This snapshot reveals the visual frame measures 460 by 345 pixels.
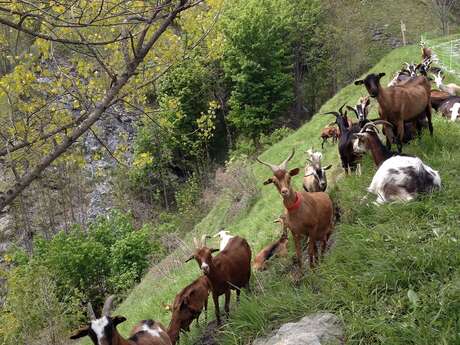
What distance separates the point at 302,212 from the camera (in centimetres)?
650

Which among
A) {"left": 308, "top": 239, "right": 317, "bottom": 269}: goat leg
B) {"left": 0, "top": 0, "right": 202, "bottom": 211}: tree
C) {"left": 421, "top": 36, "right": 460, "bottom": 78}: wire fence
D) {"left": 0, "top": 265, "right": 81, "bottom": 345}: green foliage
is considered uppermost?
{"left": 0, "top": 0, "right": 202, "bottom": 211}: tree

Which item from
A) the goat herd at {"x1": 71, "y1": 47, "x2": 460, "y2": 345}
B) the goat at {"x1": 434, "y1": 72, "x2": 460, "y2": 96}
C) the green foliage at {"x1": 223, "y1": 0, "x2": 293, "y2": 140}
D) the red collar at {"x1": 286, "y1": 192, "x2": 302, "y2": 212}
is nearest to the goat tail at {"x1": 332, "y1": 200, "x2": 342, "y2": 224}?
the goat herd at {"x1": 71, "y1": 47, "x2": 460, "y2": 345}

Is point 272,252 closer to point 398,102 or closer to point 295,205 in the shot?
point 295,205

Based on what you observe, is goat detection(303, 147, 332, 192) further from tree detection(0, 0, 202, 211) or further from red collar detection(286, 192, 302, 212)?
tree detection(0, 0, 202, 211)

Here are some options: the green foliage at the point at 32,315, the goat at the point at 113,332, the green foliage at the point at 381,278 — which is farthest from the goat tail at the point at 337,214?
the green foliage at the point at 32,315

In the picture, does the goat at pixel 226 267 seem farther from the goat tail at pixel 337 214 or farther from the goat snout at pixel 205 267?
the goat tail at pixel 337 214

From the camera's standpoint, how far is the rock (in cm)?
496

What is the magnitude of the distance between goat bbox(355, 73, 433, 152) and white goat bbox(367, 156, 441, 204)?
44.7 inches

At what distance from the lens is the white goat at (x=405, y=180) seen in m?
6.78

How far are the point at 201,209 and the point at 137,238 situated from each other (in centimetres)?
709

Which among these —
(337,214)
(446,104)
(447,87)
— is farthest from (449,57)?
(337,214)

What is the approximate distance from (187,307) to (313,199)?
2613mm

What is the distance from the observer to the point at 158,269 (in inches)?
690

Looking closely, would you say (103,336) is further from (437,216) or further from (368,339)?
(437,216)
